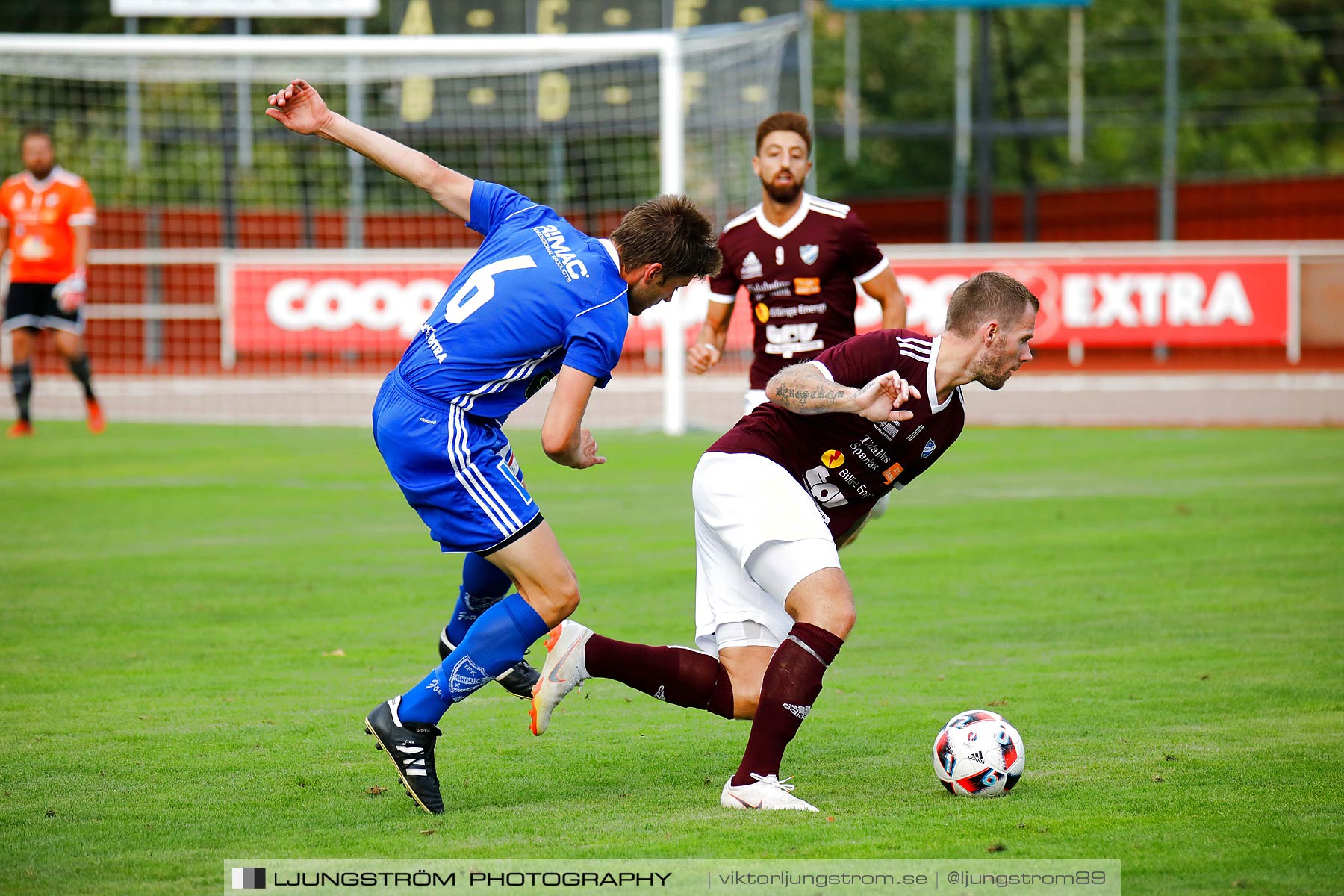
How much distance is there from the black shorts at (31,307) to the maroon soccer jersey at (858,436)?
11.7 metres

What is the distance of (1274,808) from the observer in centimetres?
462

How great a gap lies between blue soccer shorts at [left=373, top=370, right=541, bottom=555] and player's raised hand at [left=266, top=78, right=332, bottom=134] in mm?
1085

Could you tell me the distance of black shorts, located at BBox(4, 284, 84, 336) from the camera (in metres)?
15.1

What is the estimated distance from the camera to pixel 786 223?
8.42 meters

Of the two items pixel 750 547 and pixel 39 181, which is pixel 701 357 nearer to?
pixel 750 547

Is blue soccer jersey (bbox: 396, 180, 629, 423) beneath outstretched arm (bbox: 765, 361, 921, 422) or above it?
above

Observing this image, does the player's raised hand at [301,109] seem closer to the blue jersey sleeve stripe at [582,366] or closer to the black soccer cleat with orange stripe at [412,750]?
the blue jersey sleeve stripe at [582,366]

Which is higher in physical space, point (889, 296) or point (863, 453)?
point (889, 296)

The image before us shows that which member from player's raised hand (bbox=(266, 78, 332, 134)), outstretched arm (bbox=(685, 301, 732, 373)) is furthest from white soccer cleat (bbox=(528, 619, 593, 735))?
outstretched arm (bbox=(685, 301, 732, 373))

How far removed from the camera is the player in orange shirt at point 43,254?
14.5 metres

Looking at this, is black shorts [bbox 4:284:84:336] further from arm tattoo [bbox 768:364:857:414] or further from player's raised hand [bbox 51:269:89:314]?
arm tattoo [bbox 768:364:857:414]

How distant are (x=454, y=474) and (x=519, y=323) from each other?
51 centimetres

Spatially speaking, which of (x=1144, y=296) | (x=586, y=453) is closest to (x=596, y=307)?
(x=586, y=453)

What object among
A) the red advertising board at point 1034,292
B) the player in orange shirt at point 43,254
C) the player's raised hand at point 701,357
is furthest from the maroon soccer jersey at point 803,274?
the red advertising board at point 1034,292
